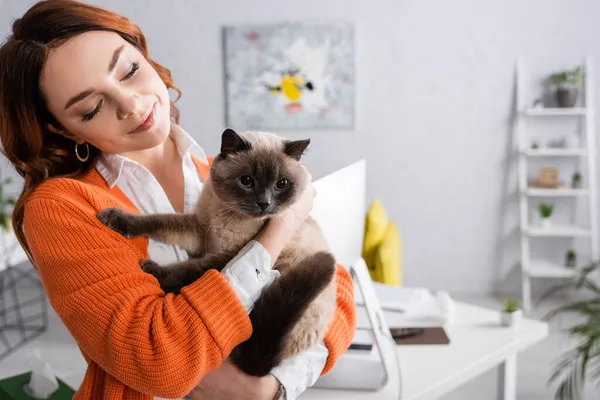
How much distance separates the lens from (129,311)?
844 millimetres

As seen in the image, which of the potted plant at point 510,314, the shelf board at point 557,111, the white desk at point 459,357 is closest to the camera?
the white desk at point 459,357

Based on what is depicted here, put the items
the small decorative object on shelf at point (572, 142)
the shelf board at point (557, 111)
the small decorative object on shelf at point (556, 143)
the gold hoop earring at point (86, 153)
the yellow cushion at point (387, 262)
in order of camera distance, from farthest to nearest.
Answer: the small decorative object on shelf at point (556, 143), the small decorative object on shelf at point (572, 142), the shelf board at point (557, 111), the yellow cushion at point (387, 262), the gold hoop earring at point (86, 153)

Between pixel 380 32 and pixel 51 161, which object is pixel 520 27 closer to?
pixel 380 32

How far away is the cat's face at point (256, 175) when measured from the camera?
105 cm

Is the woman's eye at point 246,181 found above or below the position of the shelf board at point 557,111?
below

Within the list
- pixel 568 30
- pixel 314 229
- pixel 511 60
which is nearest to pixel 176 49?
pixel 511 60

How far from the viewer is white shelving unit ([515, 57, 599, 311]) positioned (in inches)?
143

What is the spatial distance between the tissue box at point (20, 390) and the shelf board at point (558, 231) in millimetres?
3199

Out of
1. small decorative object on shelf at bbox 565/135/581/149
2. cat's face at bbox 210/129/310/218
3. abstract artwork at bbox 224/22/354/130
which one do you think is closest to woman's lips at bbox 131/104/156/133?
cat's face at bbox 210/129/310/218

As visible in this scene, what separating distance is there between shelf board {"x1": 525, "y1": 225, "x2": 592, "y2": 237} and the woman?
9.62ft

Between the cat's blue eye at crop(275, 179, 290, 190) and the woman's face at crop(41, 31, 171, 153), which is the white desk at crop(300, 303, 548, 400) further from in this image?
the woman's face at crop(41, 31, 171, 153)

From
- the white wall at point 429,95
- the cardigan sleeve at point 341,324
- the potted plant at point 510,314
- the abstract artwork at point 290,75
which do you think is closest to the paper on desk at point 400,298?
the potted plant at point 510,314

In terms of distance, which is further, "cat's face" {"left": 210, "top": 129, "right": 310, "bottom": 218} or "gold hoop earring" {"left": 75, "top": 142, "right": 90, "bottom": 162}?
"gold hoop earring" {"left": 75, "top": 142, "right": 90, "bottom": 162}

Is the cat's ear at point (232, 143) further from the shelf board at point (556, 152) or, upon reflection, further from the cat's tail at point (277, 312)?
the shelf board at point (556, 152)
